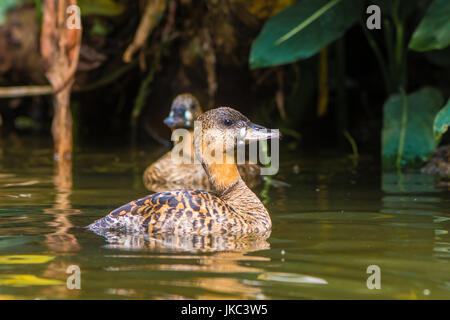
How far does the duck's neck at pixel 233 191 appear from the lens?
5.42 metres

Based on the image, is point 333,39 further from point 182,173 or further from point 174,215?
point 174,215

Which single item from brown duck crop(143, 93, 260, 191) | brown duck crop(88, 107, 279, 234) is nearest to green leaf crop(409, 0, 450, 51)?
brown duck crop(143, 93, 260, 191)

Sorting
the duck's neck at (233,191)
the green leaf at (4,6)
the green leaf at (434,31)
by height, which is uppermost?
the green leaf at (4,6)

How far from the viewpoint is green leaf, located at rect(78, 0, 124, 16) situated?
11.2 metres

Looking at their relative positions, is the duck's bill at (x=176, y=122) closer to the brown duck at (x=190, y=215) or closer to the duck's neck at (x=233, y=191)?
the duck's neck at (x=233, y=191)

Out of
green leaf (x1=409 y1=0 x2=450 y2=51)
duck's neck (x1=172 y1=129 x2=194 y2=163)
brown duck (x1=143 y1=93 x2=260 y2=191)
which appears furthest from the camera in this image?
duck's neck (x1=172 y1=129 x2=194 y2=163)

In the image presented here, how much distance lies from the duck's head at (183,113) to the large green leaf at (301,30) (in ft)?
2.47

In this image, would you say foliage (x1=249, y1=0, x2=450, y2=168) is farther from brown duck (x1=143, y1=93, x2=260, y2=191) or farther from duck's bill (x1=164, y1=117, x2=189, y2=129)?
brown duck (x1=143, y1=93, x2=260, y2=191)

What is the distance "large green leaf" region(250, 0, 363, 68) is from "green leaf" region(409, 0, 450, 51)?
3.59ft

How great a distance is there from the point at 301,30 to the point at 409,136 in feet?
5.21

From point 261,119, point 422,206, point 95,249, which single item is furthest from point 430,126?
point 95,249

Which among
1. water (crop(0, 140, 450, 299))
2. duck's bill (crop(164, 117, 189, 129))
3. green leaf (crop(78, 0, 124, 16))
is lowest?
water (crop(0, 140, 450, 299))

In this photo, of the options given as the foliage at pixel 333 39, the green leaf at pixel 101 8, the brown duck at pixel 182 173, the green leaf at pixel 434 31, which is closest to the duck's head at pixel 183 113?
the brown duck at pixel 182 173

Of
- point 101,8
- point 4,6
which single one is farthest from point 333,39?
point 101,8
